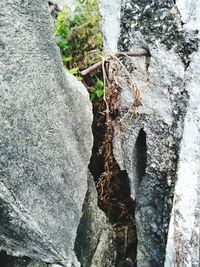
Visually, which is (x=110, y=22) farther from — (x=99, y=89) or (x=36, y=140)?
(x=36, y=140)

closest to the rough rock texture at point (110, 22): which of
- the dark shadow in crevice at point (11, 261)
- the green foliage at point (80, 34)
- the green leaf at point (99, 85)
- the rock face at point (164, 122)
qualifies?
the rock face at point (164, 122)

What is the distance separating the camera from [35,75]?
0.91 metres

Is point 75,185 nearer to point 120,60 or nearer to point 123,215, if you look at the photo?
point 120,60

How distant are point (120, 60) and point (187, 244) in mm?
839

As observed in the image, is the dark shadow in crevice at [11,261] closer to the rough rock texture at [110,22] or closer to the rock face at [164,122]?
the rock face at [164,122]

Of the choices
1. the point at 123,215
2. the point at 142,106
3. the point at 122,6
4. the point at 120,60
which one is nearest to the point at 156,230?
→ the point at 123,215

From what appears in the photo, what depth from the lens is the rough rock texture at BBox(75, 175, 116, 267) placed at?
1.52m

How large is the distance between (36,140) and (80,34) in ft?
4.13

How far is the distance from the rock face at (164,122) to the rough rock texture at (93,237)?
9.2 inches

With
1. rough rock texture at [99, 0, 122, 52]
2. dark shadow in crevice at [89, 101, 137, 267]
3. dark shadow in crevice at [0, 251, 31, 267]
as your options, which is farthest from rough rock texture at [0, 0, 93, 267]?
dark shadow in crevice at [89, 101, 137, 267]

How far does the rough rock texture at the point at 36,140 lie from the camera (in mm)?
809

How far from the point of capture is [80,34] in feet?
6.62

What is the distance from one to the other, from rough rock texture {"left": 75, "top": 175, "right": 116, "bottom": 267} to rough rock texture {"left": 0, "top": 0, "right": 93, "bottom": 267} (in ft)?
1.16

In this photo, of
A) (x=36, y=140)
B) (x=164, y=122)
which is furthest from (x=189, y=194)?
(x=36, y=140)
